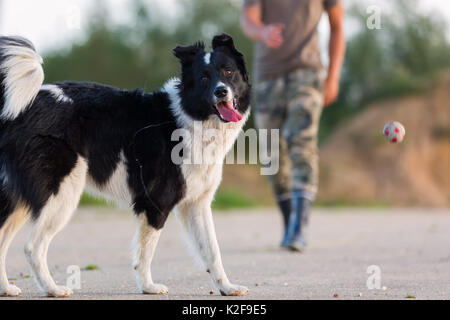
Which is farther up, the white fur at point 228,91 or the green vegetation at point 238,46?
the green vegetation at point 238,46

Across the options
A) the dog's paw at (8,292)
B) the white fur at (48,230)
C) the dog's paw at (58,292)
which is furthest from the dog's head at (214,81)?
the dog's paw at (8,292)

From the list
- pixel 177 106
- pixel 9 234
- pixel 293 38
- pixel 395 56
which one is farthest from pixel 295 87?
pixel 395 56

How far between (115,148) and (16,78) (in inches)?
31.6

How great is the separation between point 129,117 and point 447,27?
1781 cm

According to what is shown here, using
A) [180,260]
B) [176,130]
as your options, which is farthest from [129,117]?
[180,260]

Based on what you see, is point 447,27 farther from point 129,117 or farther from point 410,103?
point 129,117

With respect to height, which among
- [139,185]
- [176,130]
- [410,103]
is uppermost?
[410,103]

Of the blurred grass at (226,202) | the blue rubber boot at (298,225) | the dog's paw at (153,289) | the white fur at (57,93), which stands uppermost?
the white fur at (57,93)

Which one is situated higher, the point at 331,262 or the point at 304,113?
the point at 304,113

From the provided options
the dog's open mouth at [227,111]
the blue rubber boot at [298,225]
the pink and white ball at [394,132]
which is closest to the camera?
the dog's open mouth at [227,111]

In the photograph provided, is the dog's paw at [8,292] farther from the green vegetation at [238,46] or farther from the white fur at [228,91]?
the green vegetation at [238,46]

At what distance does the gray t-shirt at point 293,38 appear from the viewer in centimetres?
693

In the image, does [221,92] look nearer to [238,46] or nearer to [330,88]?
[330,88]

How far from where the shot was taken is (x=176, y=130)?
4531 millimetres
